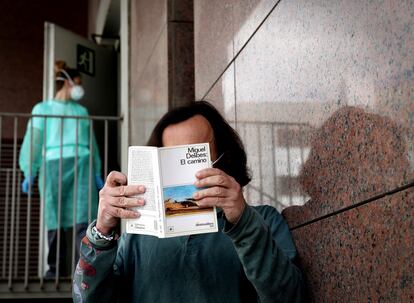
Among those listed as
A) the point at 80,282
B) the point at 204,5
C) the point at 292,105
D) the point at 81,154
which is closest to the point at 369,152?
the point at 292,105

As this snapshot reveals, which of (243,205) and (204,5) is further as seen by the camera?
(204,5)

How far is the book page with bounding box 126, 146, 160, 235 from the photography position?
212 centimetres

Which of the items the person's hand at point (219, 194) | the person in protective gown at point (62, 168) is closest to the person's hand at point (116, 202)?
the person's hand at point (219, 194)

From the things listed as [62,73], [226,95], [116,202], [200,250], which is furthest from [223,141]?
[62,73]

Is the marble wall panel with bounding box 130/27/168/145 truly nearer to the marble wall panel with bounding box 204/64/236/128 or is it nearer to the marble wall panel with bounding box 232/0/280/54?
the marble wall panel with bounding box 204/64/236/128

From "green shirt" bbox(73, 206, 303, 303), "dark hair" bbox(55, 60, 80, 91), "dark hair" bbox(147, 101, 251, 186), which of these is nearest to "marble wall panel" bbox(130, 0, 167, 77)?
"dark hair" bbox(55, 60, 80, 91)

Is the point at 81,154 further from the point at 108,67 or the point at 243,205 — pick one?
the point at 243,205

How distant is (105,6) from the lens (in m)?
8.78

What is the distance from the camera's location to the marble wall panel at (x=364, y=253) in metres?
1.70

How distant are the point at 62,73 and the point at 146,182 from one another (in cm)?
560

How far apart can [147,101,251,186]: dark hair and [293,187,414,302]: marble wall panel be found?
0.94ft

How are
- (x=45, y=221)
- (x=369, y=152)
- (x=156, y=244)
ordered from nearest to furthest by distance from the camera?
1. (x=369, y=152)
2. (x=156, y=244)
3. (x=45, y=221)

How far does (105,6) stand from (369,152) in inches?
287

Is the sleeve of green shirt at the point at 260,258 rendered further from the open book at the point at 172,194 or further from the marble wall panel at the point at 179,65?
the marble wall panel at the point at 179,65
